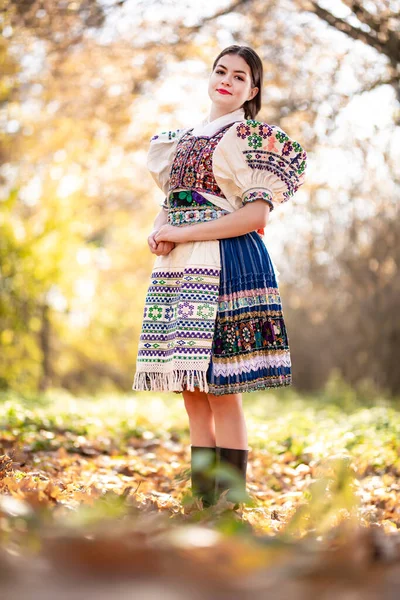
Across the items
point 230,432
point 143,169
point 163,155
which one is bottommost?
point 230,432

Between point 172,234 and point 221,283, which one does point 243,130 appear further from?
point 221,283

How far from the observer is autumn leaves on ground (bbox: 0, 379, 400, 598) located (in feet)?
3.64

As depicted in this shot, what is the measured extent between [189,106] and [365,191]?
112 inches

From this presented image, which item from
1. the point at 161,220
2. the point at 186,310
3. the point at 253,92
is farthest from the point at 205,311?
the point at 253,92

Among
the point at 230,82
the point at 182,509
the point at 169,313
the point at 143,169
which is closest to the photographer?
the point at 182,509

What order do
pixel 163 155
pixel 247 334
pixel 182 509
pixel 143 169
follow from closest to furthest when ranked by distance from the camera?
pixel 182 509
pixel 247 334
pixel 163 155
pixel 143 169

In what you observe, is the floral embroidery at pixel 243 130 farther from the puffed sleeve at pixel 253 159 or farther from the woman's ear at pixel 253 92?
the woman's ear at pixel 253 92

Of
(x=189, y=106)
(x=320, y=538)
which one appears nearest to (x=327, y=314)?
(x=189, y=106)

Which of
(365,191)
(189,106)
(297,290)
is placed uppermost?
(189,106)

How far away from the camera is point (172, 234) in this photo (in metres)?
2.65

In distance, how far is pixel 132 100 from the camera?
6934 millimetres

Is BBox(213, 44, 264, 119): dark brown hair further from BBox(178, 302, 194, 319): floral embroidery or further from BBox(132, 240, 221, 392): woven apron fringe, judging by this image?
BBox(178, 302, 194, 319): floral embroidery

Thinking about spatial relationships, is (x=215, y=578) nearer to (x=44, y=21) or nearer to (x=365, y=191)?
(x=44, y=21)

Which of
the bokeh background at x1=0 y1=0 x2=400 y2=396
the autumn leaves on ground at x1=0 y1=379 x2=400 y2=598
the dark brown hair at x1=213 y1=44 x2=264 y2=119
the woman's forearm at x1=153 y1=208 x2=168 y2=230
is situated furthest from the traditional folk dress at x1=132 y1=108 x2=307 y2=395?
the bokeh background at x1=0 y1=0 x2=400 y2=396
